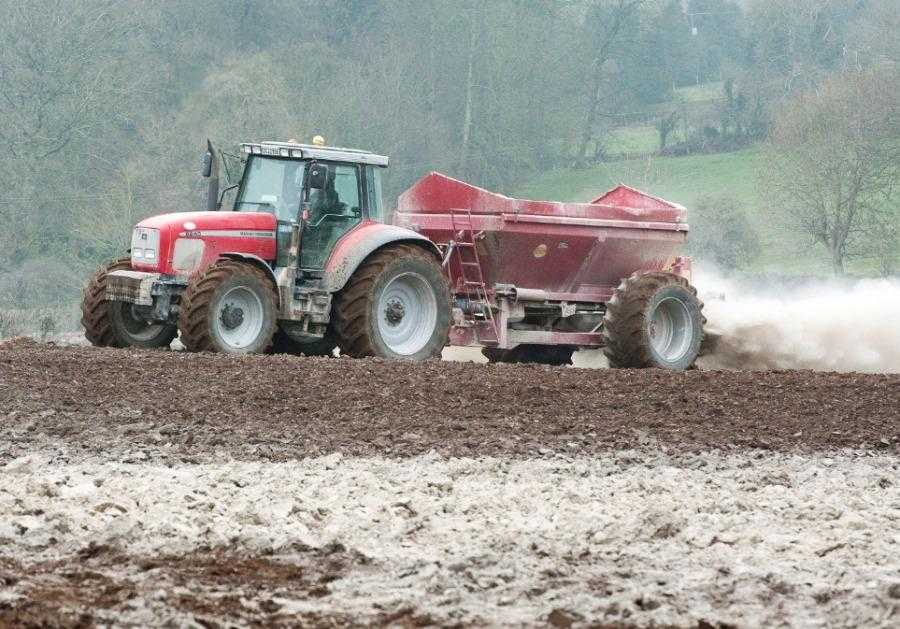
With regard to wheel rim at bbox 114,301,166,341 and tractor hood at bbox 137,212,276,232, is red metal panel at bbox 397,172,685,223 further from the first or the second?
wheel rim at bbox 114,301,166,341

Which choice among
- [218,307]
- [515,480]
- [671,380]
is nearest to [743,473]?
[515,480]

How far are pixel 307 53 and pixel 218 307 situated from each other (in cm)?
2954

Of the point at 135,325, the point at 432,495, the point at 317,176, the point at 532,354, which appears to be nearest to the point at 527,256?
the point at 532,354

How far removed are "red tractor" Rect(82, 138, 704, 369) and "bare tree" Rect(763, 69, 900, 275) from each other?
22.9 meters

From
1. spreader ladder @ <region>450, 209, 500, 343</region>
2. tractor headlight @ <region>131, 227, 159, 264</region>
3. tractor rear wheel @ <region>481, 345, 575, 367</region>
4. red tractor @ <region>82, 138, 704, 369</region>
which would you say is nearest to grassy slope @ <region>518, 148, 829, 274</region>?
tractor rear wheel @ <region>481, 345, 575, 367</region>

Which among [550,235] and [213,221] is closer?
[213,221]

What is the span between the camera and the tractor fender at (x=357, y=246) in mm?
14281

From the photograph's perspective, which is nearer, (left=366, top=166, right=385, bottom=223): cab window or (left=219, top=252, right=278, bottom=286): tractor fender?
(left=219, top=252, right=278, bottom=286): tractor fender

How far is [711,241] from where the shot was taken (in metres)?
40.1

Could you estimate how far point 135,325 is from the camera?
15.0 m

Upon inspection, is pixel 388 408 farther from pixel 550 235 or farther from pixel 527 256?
pixel 550 235

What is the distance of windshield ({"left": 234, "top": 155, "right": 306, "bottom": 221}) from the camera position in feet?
48.0

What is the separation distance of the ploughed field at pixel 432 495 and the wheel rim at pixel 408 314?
5.55ft

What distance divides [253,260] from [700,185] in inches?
1303
